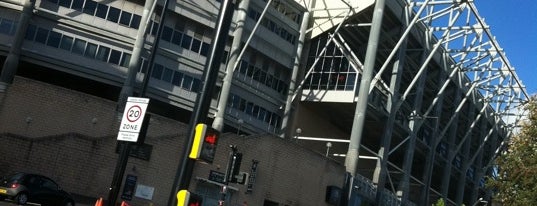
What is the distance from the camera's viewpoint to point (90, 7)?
40688mm

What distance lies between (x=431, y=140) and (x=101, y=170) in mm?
42194

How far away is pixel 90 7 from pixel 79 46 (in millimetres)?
2835

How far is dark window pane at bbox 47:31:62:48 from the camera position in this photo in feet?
130

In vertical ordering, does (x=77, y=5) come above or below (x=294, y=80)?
below

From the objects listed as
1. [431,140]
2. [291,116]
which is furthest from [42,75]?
[431,140]

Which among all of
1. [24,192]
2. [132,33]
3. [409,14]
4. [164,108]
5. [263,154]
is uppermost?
[409,14]

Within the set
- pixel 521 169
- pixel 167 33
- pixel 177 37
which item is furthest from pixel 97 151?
pixel 521 169

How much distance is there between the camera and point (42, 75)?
4128cm

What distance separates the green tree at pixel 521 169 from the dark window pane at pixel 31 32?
29.8m

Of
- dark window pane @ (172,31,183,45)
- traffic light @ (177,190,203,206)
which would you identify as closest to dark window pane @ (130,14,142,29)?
dark window pane @ (172,31,183,45)

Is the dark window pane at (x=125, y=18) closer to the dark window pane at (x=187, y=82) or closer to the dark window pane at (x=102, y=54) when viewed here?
the dark window pane at (x=102, y=54)

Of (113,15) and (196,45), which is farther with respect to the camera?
(196,45)

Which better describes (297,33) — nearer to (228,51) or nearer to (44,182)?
(228,51)

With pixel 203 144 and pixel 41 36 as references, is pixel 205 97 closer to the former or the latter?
pixel 203 144
